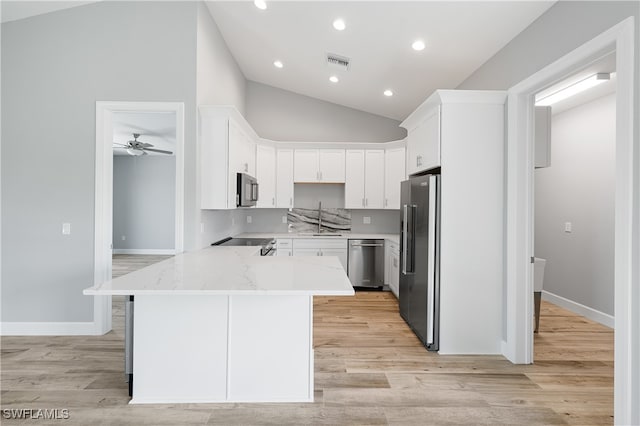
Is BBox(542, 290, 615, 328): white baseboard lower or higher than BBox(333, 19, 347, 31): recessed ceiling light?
lower

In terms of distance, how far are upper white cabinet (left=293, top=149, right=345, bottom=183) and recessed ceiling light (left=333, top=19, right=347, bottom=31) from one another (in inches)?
92.7

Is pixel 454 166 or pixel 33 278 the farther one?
pixel 33 278

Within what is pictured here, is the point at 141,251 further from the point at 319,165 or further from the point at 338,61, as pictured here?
the point at 338,61

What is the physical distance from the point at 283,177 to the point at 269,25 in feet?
7.82

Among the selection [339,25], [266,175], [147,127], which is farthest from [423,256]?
[147,127]

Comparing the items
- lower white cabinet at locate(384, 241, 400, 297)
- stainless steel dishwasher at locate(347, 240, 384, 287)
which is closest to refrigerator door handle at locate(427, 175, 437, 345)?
lower white cabinet at locate(384, 241, 400, 297)

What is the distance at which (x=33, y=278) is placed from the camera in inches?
138

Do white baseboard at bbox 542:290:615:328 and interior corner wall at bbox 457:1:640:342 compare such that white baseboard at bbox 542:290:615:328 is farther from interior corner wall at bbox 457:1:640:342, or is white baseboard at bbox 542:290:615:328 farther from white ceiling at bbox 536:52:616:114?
white ceiling at bbox 536:52:616:114

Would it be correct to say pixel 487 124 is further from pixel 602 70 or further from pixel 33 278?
pixel 33 278

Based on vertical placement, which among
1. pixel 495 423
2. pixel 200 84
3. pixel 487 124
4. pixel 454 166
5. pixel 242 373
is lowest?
pixel 495 423

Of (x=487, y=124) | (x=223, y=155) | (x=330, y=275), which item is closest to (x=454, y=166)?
(x=487, y=124)

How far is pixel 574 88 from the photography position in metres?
3.80

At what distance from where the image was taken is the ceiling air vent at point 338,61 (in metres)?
4.26

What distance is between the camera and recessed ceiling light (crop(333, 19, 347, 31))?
3463mm
